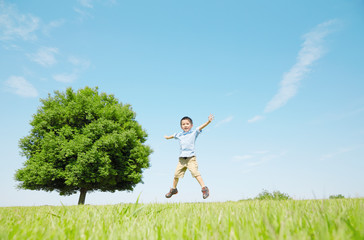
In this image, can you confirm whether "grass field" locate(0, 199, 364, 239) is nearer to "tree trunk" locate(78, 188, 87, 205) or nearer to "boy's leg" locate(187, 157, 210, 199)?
"boy's leg" locate(187, 157, 210, 199)

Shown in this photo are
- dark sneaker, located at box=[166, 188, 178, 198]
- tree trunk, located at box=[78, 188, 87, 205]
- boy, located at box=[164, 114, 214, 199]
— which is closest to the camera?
boy, located at box=[164, 114, 214, 199]

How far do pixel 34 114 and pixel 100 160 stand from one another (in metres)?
8.42

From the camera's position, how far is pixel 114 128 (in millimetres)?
20266

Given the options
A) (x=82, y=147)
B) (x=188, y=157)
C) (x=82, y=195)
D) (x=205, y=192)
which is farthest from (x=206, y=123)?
(x=82, y=195)

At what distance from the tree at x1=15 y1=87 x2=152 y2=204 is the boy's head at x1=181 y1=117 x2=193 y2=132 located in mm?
11335

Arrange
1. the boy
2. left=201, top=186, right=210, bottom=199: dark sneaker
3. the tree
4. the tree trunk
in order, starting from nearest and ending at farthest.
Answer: left=201, top=186, right=210, bottom=199: dark sneaker
the boy
the tree
the tree trunk

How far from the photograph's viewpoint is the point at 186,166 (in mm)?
8336

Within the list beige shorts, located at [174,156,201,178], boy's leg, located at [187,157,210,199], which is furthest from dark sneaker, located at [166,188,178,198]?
boy's leg, located at [187,157,210,199]

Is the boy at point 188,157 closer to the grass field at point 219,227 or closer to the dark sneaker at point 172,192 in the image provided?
the dark sneaker at point 172,192

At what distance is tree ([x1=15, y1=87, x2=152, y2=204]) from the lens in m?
18.6

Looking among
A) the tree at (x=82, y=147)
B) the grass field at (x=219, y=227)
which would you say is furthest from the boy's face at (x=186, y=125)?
the tree at (x=82, y=147)

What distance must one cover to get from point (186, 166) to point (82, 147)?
1281cm

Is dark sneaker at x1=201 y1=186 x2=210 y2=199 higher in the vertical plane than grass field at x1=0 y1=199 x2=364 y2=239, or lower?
higher

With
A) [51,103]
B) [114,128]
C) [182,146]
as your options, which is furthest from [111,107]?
[182,146]
